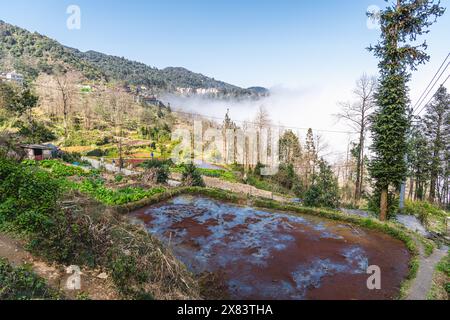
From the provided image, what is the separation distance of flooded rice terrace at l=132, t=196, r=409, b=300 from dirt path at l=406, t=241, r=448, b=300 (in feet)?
1.54

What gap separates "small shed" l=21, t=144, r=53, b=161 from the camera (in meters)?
25.5

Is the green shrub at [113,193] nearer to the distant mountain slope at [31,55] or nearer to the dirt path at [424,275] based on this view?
the dirt path at [424,275]

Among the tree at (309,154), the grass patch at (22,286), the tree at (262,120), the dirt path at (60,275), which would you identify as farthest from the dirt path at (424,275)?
the tree at (262,120)

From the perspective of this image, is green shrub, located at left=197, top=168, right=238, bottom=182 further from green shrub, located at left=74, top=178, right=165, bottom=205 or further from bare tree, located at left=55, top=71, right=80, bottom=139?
bare tree, located at left=55, top=71, right=80, bottom=139

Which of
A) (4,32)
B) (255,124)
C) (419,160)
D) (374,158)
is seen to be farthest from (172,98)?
(374,158)

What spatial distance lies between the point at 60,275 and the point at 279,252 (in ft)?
23.1

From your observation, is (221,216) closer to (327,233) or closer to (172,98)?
(327,233)


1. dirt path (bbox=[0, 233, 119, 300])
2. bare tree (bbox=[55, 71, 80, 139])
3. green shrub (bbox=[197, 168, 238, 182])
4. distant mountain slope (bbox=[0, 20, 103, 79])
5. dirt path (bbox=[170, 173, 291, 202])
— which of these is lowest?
green shrub (bbox=[197, 168, 238, 182])

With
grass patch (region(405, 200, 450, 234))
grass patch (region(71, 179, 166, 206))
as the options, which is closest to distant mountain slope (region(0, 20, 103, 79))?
grass patch (region(71, 179, 166, 206))

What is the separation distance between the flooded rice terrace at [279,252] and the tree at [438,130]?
2062cm

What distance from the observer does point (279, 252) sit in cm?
995

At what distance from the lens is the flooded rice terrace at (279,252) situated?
7664mm

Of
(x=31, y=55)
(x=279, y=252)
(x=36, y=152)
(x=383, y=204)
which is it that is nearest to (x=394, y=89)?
(x=383, y=204)
